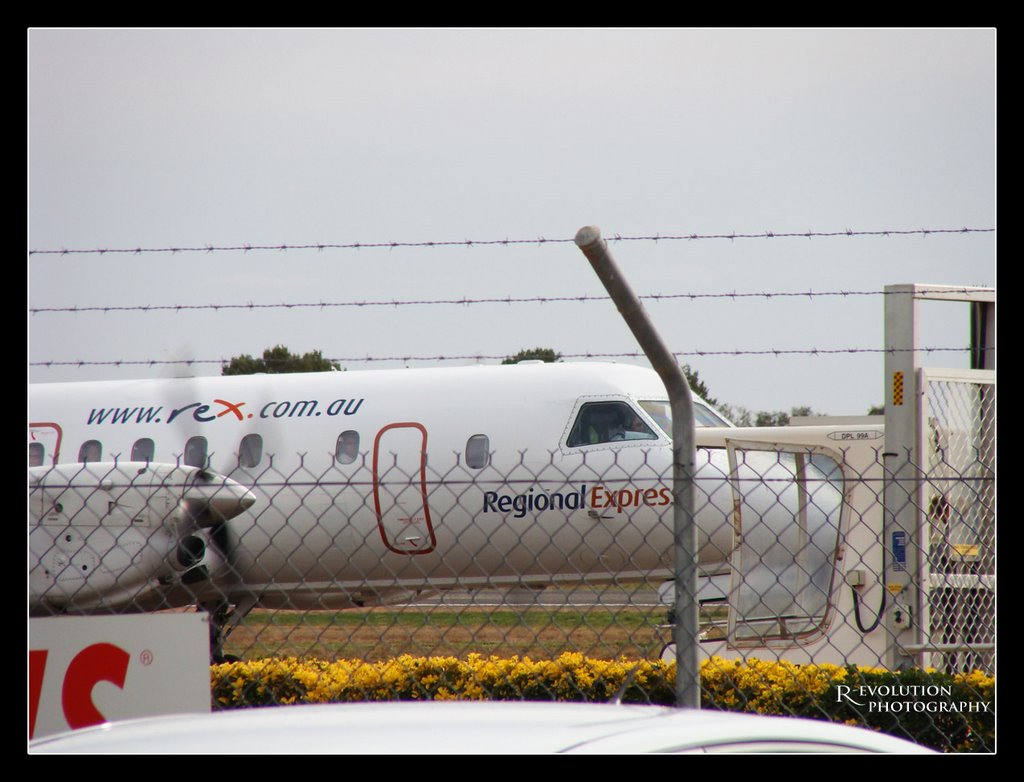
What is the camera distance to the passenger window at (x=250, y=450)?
12.6 meters

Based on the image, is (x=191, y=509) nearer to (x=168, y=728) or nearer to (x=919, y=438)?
(x=919, y=438)

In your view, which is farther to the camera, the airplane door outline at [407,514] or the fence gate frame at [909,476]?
the airplane door outline at [407,514]

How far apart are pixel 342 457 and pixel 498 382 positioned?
174 cm

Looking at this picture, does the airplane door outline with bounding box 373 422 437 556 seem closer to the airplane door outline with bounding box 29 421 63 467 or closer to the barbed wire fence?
the barbed wire fence

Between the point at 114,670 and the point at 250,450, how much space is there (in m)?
9.50

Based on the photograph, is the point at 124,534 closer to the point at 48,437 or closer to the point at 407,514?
the point at 407,514

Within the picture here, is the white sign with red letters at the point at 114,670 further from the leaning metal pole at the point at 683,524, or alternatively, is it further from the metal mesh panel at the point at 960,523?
the metal mesh panel at the point at 960,523

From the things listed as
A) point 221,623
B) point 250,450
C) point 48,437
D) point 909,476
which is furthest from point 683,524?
point 48,437

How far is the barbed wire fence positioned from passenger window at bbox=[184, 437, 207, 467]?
0.26 ft

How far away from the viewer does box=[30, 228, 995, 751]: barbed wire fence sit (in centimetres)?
445

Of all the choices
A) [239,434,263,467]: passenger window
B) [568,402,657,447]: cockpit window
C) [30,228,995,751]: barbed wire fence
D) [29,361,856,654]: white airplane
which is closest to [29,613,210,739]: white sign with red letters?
[30,228,995,751]: barbed wire fence

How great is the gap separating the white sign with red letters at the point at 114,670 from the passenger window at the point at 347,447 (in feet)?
29.0

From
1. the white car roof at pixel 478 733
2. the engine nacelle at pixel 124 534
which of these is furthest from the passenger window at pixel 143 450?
the white car roof at pixel 478 733

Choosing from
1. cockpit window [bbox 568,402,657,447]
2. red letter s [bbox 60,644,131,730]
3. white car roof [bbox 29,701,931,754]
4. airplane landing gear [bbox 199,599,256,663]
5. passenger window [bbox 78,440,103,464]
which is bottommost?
airplane landing gear [bbox 199,599,256,663]
